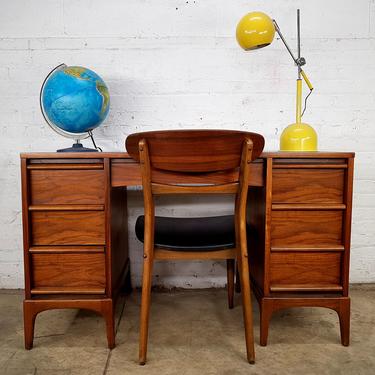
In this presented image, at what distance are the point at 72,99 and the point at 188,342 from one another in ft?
3.90

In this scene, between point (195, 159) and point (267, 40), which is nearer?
point (195, 159)

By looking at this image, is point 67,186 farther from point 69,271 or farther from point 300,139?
point 300,139

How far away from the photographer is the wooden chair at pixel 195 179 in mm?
1264

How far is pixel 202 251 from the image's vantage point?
138cm

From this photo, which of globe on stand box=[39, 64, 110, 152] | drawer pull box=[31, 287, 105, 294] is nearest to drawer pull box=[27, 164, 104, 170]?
globe on stand box=[39, 64, 110, 152]

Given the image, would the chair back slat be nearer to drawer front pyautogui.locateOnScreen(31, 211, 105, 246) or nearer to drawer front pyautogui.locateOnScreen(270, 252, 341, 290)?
drawer front pyautogui.locateOnScreen(31, 211, 105, 246)

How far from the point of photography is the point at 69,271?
4.94ft

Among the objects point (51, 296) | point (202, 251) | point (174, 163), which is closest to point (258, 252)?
point (202, 251)

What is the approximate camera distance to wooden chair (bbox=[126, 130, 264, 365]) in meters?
1.26

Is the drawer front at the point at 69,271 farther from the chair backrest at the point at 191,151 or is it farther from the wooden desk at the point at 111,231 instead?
the chair backrest at the point at 191,151

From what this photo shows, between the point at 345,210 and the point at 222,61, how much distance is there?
1.17 m

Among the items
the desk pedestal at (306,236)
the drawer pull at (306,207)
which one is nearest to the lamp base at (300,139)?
the desk pedestal at (306,236)

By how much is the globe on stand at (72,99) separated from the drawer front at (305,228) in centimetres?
95

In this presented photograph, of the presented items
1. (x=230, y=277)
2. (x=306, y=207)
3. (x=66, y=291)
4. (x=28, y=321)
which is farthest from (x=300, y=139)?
(x=28, y=321)
